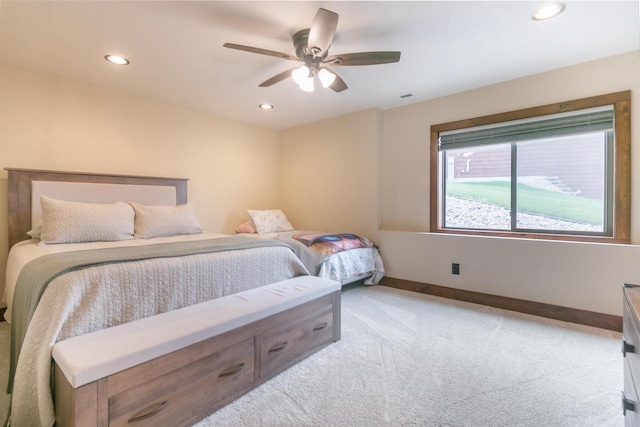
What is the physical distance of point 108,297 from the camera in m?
1.42

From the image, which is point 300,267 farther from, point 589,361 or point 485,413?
point 589,361

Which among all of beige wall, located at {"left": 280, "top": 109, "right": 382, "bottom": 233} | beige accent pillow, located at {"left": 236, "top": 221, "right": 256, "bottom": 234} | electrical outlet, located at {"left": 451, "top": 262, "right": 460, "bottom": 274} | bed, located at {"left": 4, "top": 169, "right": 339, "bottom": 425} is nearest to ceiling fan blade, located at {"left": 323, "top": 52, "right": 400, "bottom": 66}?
bed, located at {"left": 4, "top": 169, "right": 339, "bottom": 425}

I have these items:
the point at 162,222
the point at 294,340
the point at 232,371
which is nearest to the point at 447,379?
the point at 294,340

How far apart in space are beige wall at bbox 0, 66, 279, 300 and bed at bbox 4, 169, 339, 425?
0.25 meters

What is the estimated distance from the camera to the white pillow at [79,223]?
2.32m

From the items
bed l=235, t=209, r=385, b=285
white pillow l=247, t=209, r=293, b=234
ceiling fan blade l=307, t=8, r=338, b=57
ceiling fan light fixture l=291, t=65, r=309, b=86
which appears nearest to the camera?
ceiling fan blade l=307, t=8, r=338, b=57

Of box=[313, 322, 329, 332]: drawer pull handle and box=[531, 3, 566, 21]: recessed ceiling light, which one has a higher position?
box=[531, 3, 566, 21]: recessed ceiling light

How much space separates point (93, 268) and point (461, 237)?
10.4 ft

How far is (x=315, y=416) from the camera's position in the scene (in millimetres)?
1409

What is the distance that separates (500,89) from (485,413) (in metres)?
3.02

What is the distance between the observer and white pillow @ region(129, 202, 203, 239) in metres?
2.78

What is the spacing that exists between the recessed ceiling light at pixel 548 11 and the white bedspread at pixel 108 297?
254 cm

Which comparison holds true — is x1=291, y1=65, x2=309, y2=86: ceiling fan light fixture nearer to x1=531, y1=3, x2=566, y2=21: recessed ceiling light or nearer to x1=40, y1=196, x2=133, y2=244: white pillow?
x1=531, y1=3, x2=566, y2=21: recessed ceiling light

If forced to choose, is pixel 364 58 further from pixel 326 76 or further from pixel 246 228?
pixel 246 228
